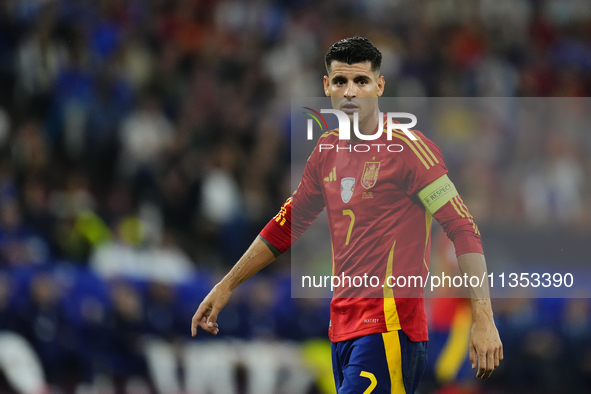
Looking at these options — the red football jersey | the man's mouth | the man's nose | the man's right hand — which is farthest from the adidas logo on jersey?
the man's right hand

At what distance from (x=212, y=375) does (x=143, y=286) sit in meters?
1.47

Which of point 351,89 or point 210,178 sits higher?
point 210,178

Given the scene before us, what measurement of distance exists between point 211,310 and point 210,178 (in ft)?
23.2

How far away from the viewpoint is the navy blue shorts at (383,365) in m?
4.59

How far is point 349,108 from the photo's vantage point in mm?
4945

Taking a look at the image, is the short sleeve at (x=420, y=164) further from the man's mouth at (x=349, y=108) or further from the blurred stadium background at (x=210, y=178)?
the blurred stadium background at (x=210, y=178)

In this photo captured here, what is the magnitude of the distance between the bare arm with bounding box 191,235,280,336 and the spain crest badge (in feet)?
2.79

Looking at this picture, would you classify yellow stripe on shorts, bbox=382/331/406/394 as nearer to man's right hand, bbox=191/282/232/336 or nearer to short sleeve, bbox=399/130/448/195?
short sleeve, bbox=399/130/448/195

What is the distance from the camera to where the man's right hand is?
203 inches

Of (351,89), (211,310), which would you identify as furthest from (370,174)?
(211,310)

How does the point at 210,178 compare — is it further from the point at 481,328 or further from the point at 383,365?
the point at 481,328

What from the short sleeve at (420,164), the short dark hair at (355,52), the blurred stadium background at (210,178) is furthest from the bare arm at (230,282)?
the blurred stadium background at (210,178)

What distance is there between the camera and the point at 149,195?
12.1 metres

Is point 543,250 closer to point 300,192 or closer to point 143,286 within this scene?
point 143,286
